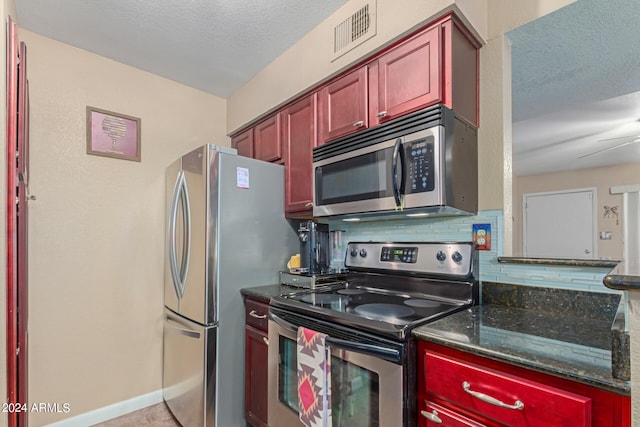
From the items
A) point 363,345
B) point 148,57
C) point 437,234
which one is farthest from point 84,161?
point 437,234

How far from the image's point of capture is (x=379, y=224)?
203 centimetres

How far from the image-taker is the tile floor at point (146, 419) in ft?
6.89

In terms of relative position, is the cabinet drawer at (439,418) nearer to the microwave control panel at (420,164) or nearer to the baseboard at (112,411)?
the microwave control panel at (420,164)

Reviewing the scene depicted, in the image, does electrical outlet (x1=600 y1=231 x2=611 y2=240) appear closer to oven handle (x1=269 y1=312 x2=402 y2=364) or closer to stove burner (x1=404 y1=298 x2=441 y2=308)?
stove burner (x1=404 y1=298 x2=441 y2=308)

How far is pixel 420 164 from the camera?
140 cm

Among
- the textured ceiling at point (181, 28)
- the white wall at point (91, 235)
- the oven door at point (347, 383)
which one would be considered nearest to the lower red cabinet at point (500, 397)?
the oven door at point (347, 383)

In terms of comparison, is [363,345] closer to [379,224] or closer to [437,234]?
[437,234]

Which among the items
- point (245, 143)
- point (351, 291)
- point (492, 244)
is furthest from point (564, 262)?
point (245, 143)

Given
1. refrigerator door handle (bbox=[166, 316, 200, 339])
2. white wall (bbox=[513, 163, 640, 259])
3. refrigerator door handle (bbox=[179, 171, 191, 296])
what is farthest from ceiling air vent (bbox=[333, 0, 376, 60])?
white wall (bbox=[513, 163, 640, 259])

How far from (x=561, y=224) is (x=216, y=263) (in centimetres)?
592

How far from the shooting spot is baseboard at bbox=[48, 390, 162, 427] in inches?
79.7

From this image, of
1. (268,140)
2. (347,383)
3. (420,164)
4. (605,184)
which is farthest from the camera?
(605,184)

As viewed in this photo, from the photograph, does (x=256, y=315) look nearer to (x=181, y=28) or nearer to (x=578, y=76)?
(x=181, y=28)

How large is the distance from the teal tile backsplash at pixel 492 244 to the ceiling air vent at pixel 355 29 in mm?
1038
